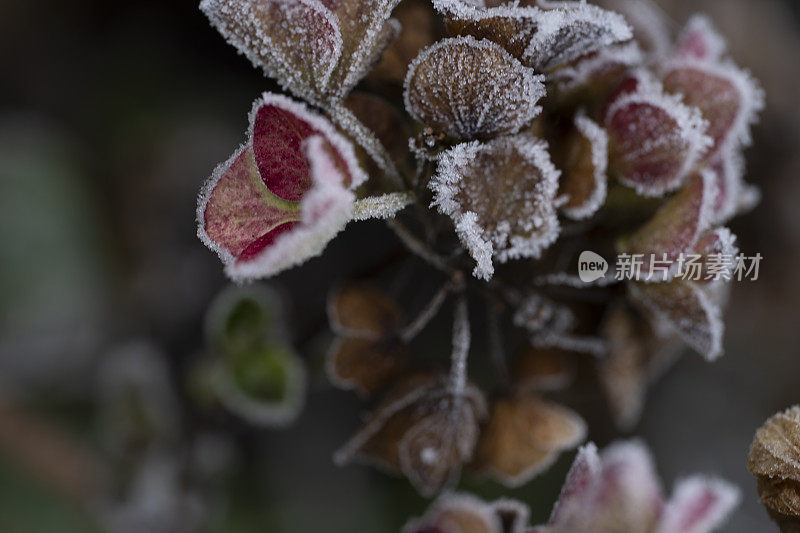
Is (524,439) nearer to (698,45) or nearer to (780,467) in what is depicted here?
(780,467)

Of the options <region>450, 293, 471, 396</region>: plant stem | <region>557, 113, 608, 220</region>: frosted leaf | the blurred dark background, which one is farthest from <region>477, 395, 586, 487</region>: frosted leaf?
the blurred dark background

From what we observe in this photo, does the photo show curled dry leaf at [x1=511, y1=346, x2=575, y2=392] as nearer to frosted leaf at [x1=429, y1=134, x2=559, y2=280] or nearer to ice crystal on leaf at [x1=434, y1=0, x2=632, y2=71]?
frosted leaf at [x1=429, y1=134, x2=559, y2=280]

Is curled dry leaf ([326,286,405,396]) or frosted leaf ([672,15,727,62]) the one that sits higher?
frosted leaf ([672,15,727,62])

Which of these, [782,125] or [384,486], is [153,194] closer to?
[384,486]

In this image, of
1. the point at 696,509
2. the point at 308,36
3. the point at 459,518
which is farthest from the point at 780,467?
the point at 308,36

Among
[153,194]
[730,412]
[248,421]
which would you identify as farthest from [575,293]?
[153,194]

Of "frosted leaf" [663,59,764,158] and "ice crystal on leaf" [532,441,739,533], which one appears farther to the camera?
"frosted leaf" [663,59,764,158]

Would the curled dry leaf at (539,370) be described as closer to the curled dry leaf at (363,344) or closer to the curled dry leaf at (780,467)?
the curled dry leaf at (363,344)

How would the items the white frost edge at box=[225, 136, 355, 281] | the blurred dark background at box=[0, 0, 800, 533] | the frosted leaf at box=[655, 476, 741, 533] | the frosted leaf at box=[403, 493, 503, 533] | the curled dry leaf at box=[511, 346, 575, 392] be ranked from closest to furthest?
the white frost edge at box=[225, 136, 355, 281]
the frosted leaf at box=[655, 476, 741, 533]
the frosted leaf at box=[403, 493, 503, 533]
the curled dry leaf at box=[511, 346, 575, 392]
the blurred dark background at box=[0, 0, 800, 533]
